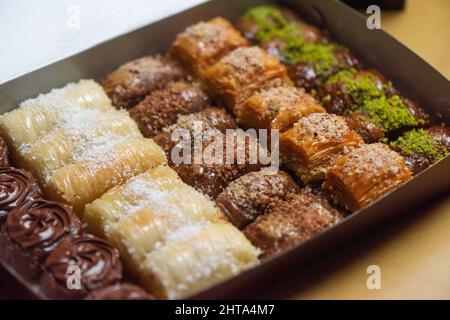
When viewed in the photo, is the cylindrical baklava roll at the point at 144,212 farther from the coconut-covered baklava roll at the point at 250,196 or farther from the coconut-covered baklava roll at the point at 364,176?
the coconut-covered baklava roll at the point at 364,176

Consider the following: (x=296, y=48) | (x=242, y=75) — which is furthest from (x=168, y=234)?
(x=296, y=48)

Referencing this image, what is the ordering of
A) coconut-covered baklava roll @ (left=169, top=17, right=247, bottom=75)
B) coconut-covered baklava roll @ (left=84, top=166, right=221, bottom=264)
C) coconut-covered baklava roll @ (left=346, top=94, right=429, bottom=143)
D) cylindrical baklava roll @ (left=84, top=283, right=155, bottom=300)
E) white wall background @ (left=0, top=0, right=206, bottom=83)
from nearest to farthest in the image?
1. cylindrical baklava roll @ (left=84, top=283, right=155, bottom=300)
2. coconut-covered baklava roll @ (left=84, top=166, right=221, bottom=264)
3. coconut-covered baklava roll @ (left=346, top=94, right=429, bottom=143)
4. white wall background @ (left=0, top=0, right=206, bottom=83)
5. coconut-covered baklava roll @ (left=169, top=17, right=247, bottom=75)

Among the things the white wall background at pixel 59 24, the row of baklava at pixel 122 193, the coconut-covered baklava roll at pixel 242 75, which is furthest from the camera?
the white wall background at pixel 59 24

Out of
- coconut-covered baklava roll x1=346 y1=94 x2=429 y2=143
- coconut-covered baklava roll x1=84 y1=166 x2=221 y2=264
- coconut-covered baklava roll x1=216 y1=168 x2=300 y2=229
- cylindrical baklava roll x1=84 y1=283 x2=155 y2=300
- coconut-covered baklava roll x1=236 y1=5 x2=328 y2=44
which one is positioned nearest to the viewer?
cylindrical baklava roll x1=84 y1=283 x2=155 y2=300

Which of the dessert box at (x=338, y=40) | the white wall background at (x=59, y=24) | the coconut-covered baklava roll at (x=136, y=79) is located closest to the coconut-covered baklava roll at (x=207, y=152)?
the coconut-covered baklava roll at (x=136, y=79)

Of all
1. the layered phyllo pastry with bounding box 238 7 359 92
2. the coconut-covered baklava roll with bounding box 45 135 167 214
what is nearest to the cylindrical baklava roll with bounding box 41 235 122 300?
the coconut-covered baklava roll with bounding box 45 135 167 214

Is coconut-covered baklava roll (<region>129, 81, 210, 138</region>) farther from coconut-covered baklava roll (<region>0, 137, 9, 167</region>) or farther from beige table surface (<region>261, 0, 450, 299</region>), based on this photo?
beige table surface (<region>261, 0, 450, 299</region>)

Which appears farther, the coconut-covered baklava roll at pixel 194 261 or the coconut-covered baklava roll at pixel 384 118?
the coconut-covered baklava roll at pixel 384 118

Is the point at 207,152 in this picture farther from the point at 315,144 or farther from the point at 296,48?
the point at 296,48
